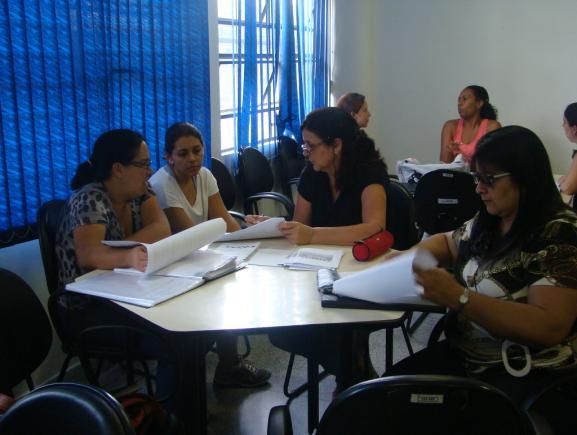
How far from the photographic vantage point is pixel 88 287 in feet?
5.51

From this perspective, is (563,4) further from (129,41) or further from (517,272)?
(517,272)

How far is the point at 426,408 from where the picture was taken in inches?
35.8

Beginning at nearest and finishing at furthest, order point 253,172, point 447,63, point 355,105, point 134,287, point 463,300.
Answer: point 463,300 < point 134,287 < point 253,172 < point 355,105 < point 447,63

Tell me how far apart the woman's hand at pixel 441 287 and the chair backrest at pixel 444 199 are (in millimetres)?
1807

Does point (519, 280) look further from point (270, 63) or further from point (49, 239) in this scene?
point (270, 63)

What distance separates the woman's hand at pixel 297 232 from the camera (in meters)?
2.13

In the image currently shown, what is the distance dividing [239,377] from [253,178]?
5.26 feet

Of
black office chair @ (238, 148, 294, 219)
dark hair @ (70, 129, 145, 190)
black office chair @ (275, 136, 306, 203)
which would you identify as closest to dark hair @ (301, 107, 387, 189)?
dark hair @ (70, 129, 145, 190)

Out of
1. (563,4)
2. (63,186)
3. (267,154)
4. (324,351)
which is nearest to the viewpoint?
(324,351)

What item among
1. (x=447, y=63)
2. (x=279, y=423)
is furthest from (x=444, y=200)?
(x=447, y=63)

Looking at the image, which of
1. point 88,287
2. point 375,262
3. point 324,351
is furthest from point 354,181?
point 88,287

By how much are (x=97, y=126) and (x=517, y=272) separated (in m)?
1.79

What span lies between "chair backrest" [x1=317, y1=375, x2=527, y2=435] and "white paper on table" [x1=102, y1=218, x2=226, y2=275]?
923mm

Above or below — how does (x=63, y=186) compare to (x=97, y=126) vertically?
below
